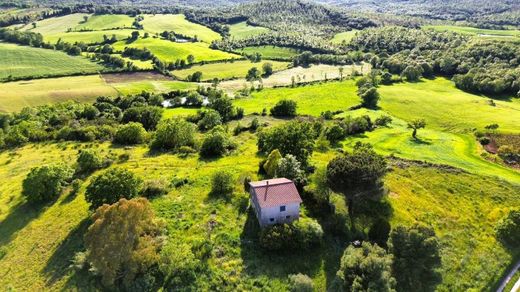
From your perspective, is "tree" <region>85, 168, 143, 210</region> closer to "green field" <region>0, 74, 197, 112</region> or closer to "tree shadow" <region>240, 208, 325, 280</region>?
"tree shadow" <region>240, 208, 325, 280</region>

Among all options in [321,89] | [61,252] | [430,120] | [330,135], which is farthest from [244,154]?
[321,89]

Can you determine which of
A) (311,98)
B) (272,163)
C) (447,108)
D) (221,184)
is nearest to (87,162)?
(221,184)

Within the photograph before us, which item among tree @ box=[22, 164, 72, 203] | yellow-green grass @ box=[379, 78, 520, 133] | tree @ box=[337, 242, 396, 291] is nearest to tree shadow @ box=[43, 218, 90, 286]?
tree @ box=[22, 164, 72, 203]

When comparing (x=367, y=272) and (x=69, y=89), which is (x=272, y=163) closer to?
(x=367, y=272)

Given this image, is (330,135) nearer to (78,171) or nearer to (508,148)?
(508,148)

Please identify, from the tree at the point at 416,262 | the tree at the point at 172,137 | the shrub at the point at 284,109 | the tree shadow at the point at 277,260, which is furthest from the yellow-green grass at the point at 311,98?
the tree at the point at 416,262
